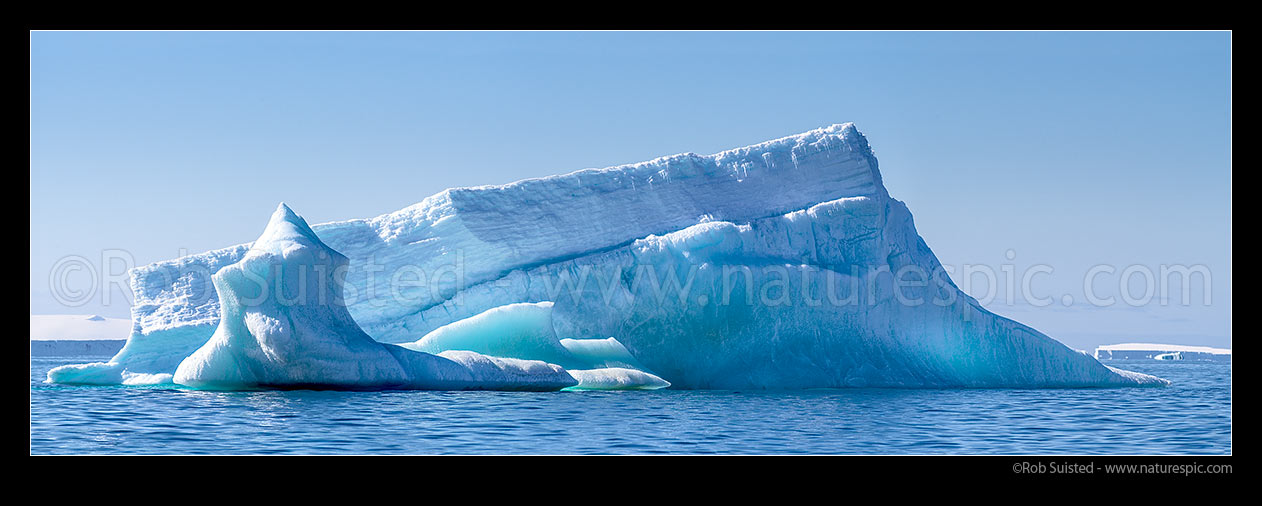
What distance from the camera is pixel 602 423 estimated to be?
547 inches

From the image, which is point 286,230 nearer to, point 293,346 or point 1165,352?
point 293,346

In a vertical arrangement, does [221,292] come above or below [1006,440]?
above

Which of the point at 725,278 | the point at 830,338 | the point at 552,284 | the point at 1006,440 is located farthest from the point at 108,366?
the point at 1006,440

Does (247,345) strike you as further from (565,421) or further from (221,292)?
(565,421)

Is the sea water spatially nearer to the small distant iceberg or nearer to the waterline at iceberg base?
the waterline at iceberg base

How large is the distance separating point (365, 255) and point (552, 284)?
3823 millimetres

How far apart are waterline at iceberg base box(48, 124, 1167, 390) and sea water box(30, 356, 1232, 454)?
1742 millimetres

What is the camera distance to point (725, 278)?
21.4 metres

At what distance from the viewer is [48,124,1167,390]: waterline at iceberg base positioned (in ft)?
68.8

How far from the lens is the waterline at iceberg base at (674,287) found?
2098cm

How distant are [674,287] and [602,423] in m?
7.54

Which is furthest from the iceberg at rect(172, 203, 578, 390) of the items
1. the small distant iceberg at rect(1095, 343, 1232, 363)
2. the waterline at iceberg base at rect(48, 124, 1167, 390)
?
the small distant iceberg at rect(1095, 343, 1232, 363)

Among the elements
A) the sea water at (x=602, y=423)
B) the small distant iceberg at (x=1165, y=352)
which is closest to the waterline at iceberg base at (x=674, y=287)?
the sea water at (x=602, y=423)

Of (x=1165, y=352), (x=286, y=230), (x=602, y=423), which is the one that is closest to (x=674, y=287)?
(x=286, y=230)
